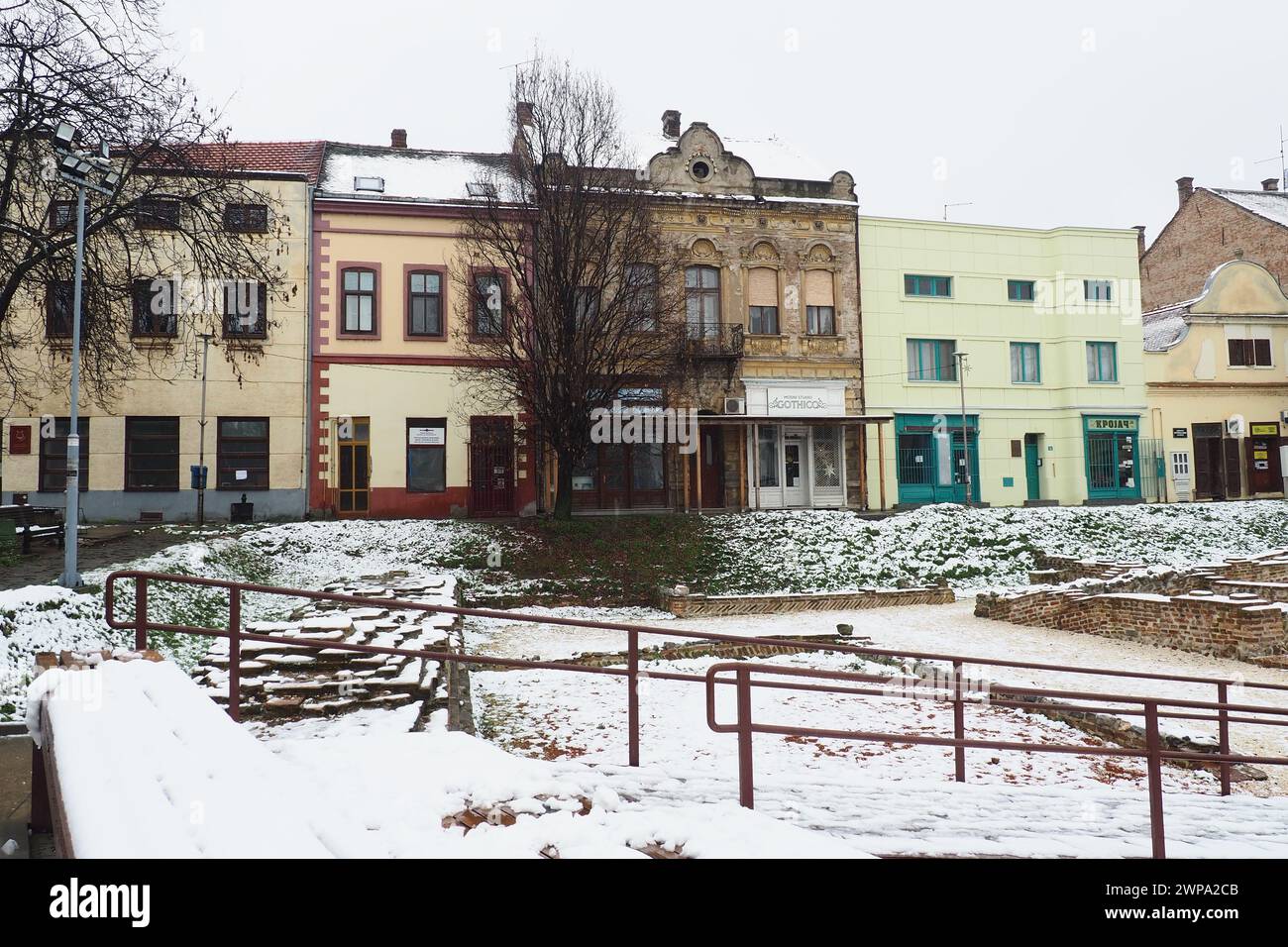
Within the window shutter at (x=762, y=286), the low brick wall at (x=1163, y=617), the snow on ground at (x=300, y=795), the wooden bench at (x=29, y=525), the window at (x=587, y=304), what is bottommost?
the low brick wall at (x=1163, y=617)

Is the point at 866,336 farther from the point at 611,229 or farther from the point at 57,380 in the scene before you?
the point at 57,380

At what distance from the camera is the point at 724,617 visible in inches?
645

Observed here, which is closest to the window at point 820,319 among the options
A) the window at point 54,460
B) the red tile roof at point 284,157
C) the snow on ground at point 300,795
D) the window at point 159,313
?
the red tile roof at point 284,157

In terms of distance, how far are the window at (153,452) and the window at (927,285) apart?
76.0 feet

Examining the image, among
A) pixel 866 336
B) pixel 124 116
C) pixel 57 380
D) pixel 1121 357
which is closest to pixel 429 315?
pixel 57 380

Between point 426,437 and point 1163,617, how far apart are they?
60.4ft

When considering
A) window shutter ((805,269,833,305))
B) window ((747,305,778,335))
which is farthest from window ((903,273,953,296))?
window ((747,305,778,335))

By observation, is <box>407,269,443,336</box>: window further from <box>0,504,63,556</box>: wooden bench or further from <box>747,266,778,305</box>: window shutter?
<box>0,504,63,556</box>: wooden bench

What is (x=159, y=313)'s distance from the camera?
844 inches

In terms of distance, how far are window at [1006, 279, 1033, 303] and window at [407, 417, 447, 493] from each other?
20.0 meters

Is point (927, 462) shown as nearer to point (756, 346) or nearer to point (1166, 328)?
point (756, 346)

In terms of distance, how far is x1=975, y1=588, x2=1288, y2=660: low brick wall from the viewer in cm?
1316

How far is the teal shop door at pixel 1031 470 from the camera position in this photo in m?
28.0

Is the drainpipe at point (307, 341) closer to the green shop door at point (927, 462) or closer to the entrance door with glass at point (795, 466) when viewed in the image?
the entrance door with glass at point (795, 466)
